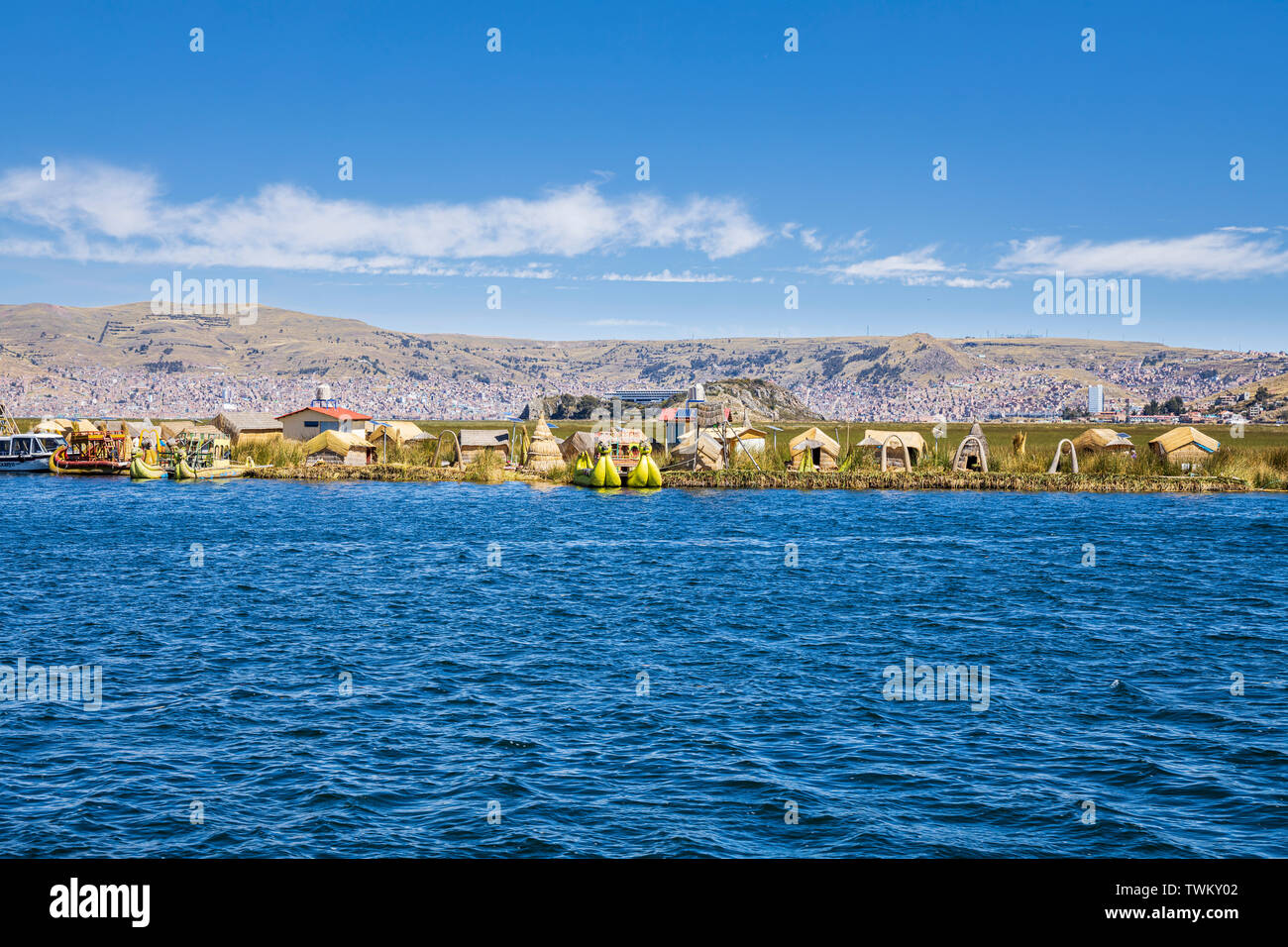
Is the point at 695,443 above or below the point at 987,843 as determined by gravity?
above

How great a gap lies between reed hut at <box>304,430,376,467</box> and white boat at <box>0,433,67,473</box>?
1073 inches

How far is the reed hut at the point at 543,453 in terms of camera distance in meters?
90.7

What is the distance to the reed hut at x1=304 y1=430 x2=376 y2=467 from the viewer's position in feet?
302

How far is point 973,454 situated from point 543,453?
38.1m

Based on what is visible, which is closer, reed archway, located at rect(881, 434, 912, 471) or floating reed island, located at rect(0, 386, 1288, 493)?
floating reed island, located at rect(0, 386, 1288, 493)

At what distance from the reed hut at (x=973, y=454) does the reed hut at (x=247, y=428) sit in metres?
65.0

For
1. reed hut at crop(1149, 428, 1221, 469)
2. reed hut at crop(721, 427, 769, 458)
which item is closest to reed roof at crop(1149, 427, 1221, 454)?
reed hut at crop(1149, 428, 1221, 469)

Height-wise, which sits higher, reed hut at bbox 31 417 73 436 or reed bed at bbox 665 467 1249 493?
reed hut at bbox 31 417 73 436

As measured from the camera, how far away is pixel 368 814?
554 inches

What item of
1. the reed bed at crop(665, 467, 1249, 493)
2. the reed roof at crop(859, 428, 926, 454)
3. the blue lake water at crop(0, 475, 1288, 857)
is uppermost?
the reed roof at crop(859, 428, 926, 454)

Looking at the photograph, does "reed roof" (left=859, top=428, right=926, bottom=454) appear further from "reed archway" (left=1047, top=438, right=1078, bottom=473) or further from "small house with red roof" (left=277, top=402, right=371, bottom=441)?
"small house with red roof" (left=277, top=402, right=371, bottom=441)

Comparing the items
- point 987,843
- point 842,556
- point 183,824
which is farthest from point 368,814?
point 842,556
